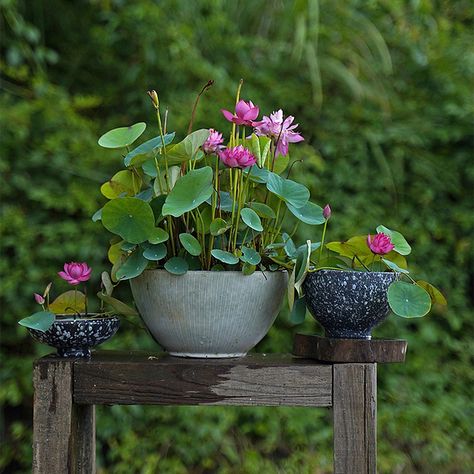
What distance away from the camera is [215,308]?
1.03 metres

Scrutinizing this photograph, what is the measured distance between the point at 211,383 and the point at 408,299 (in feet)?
0.94

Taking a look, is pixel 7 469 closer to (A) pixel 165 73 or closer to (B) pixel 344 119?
(A) pixel 165 73

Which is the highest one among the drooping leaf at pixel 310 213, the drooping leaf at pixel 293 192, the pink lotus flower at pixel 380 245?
the drooping leaf at pixel 293 192

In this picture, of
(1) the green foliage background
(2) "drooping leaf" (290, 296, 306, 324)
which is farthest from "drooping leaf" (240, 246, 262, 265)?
(1) the green foliage background

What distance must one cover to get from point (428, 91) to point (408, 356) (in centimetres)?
84

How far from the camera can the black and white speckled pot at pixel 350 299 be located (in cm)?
100

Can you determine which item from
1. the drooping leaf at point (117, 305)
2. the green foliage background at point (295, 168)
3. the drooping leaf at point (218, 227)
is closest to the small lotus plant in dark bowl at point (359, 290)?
the drooping leaf at point (218, 227)

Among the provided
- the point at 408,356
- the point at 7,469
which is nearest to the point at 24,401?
the point at 7,469

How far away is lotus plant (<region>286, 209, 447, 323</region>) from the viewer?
3.22 ft

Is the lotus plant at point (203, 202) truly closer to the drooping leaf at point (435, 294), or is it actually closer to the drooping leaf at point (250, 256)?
the drooping leaf at point (250, 256)

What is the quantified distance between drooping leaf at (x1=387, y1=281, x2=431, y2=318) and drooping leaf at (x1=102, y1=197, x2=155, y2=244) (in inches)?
13.1

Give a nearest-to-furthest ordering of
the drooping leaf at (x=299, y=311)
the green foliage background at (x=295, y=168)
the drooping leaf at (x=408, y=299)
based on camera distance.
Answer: the drooping leaf at (x=408, y=299)
the drooping leaf at (x=299, y=311)
the green foliage background at (x=295, y=168)

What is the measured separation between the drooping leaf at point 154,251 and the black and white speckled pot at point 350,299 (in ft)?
0.67

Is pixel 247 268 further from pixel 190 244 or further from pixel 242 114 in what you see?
pixel 242 114
